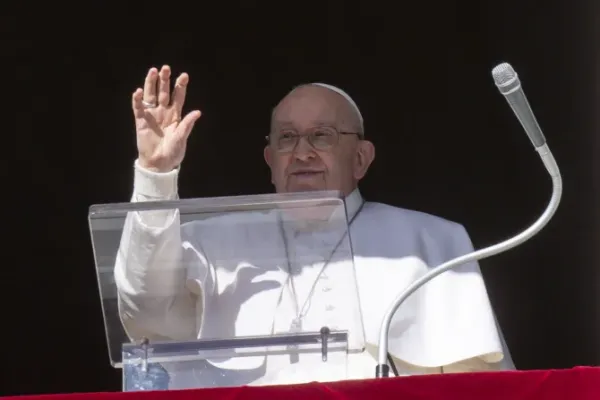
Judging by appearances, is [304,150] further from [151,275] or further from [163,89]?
[151,275]

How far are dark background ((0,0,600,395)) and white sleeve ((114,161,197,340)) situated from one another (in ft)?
4.77

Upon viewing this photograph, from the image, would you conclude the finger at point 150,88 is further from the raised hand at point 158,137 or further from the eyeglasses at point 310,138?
the eyeglasses at point 310,138

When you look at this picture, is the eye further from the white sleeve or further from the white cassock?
the white sleeve

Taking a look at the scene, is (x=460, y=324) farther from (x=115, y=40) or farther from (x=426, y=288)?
(x=115, y=40)

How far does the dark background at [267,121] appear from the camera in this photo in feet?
17.5

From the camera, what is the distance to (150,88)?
417cm

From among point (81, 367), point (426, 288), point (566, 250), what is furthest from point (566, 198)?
point (81, 367)

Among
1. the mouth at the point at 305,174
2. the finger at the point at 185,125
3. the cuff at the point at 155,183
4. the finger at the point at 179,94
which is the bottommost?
the cuff at the point at 155,183

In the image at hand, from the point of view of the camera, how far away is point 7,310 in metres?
5.41

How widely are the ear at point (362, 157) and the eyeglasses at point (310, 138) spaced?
Answer: 0.13 meters

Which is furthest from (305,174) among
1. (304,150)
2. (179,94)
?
(179,94)

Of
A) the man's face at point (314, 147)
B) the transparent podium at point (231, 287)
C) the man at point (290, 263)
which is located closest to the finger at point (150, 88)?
the man at point (290, 263)

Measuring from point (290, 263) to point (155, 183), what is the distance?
465mm

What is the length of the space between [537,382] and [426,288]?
1.05m
